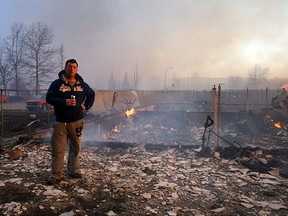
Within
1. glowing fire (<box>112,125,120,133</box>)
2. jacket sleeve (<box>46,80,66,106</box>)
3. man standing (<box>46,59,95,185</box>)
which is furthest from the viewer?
glowing fire (<box>112,125,120,133</box>)

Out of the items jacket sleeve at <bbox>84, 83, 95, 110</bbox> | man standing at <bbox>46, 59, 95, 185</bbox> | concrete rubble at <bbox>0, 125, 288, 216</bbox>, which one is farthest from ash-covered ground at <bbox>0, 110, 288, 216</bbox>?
jacket sleeve at <bbox>84, 83, 95, 110</bbox>

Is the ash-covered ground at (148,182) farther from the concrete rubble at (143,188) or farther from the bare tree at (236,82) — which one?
the bare tree at (236,82)

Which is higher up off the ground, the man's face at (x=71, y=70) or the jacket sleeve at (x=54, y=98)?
the man's face at (x=71, y=70)

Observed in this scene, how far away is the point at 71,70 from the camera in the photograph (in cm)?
470

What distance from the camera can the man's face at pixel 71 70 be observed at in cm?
468

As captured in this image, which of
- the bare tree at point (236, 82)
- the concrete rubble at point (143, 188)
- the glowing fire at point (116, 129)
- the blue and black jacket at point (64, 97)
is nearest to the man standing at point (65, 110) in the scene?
the blue and black jacket at point (64, 97)

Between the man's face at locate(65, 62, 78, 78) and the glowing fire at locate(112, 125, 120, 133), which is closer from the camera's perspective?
the man's face at locate(65, 62, 78, 78)

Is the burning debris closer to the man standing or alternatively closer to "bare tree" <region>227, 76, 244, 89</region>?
the man standing

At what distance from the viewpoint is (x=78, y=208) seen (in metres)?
3.80

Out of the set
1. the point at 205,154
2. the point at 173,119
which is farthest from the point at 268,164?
the point at 173,119

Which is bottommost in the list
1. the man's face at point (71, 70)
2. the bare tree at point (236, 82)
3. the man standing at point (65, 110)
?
the man standing at point (65, 110)

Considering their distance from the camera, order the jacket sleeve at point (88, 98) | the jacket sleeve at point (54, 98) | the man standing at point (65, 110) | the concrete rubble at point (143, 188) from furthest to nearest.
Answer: the jacket sleeve at point (88, 98)
the man standing at point (65, 110)
the jacket sleeve at point (54, 98)
the concrete rubble at point (143, 188)

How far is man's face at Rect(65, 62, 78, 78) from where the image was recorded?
468 centimetres

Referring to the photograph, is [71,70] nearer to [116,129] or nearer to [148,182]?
[148,182]
